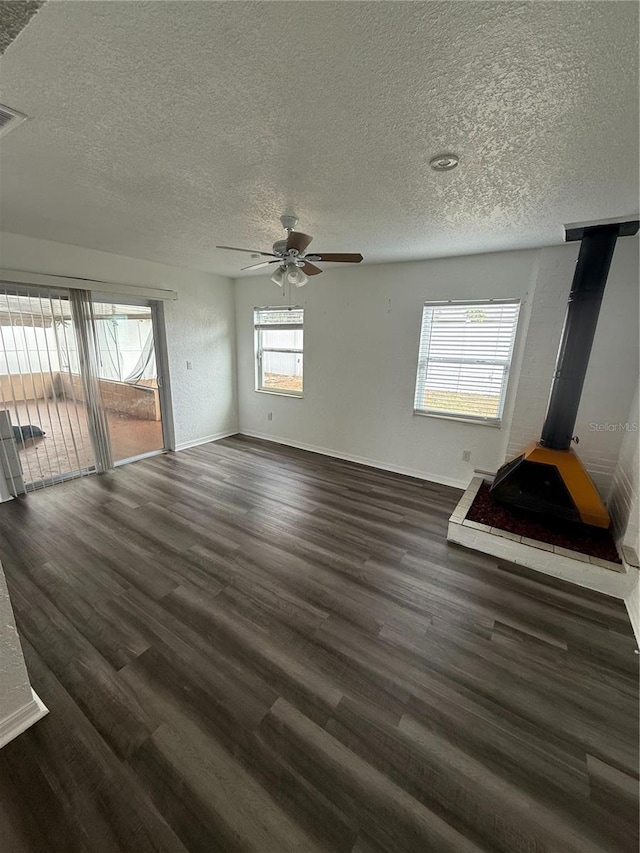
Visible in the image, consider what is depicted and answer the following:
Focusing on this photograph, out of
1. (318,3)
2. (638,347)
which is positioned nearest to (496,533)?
(638,347)

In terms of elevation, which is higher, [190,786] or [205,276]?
[205,276]

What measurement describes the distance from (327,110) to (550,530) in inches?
124

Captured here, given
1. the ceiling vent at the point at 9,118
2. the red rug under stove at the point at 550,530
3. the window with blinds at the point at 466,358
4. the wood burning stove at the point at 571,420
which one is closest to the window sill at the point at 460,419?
the window with blinds at the point at 466,358

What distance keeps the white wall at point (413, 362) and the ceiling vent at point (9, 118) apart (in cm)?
321

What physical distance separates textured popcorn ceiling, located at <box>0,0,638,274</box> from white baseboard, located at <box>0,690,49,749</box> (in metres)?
2.46

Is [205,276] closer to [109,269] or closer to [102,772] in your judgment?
[109,269]

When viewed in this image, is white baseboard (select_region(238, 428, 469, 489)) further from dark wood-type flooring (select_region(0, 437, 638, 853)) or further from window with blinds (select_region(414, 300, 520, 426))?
→ dark wood-type flooring (select_region(0, 437, 638, 853))

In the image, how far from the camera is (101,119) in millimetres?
1365

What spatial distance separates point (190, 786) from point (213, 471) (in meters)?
3.09

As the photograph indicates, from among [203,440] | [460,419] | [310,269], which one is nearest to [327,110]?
[310,269]

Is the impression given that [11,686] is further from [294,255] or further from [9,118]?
[294,255]

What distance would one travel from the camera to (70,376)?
3.51 metres

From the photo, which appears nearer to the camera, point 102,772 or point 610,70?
point 610,70

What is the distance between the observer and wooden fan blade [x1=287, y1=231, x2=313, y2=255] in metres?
2.14
